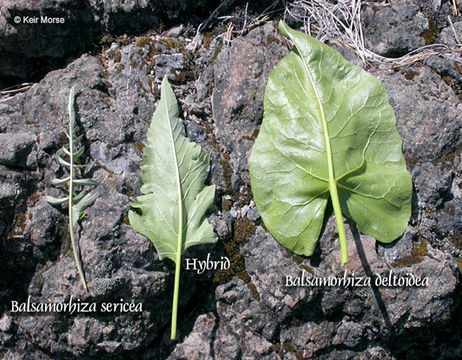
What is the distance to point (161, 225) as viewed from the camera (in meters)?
2.29

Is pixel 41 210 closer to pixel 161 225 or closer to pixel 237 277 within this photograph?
pixel 161 225

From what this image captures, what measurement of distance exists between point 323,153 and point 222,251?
2.33ft

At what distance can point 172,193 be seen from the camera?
7.64 ft

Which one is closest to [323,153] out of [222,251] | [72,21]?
[222,251]

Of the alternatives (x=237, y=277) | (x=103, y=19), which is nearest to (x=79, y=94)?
(x=103, y=19)

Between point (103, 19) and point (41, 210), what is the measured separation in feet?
3.95

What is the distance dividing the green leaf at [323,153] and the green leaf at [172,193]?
0.29m

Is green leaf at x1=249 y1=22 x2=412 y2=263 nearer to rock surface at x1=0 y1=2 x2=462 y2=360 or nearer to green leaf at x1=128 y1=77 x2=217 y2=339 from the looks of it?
rock surface at x1=0 y1=2 x2=462 y2=360

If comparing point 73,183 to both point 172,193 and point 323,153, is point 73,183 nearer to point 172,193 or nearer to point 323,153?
point 172,193

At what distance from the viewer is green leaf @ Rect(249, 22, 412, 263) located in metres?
2.26

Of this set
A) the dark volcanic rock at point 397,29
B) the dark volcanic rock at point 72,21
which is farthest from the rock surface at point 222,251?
the dark volcanic rock at point 72,21

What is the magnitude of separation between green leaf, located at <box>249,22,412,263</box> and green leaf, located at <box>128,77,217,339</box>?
292 millimetres

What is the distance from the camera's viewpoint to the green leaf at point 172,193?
2244mm

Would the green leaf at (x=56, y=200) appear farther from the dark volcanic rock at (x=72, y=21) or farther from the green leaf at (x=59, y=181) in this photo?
the dark volcanic rock at (x=72, y=21)
